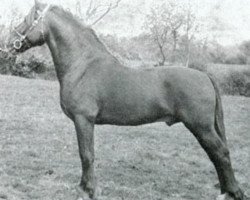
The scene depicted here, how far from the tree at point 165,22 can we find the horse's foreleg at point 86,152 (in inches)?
731

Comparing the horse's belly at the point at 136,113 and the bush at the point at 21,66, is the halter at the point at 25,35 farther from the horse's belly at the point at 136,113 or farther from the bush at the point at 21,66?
the bush at the point at 21,66

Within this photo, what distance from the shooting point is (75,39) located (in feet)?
21.6

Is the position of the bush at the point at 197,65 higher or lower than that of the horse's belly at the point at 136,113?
lower

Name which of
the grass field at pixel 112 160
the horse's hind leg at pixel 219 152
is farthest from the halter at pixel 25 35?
the horse's hind leg at pixel 219 152

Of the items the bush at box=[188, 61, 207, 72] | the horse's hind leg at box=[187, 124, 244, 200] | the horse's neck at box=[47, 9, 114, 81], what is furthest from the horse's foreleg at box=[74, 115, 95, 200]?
the bush at box=[188, 61, 207, 72]

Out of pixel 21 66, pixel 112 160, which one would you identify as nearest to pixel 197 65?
pixel 21 66

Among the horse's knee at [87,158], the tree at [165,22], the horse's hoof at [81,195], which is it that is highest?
the horse's knee at [87,158]

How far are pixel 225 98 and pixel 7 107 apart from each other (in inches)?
404

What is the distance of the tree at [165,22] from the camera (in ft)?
82.2

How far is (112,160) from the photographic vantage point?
8984mm

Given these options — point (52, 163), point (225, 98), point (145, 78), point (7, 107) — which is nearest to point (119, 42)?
point (225, 98)

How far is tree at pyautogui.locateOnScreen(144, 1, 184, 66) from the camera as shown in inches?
987

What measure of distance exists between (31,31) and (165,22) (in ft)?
63.5

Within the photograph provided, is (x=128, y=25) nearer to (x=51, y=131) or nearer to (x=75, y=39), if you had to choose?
(x=51, y=131)
